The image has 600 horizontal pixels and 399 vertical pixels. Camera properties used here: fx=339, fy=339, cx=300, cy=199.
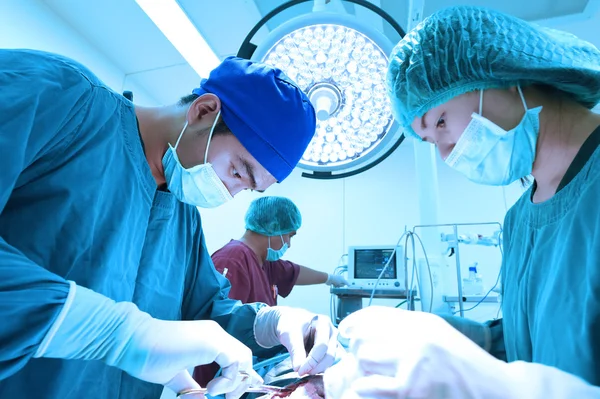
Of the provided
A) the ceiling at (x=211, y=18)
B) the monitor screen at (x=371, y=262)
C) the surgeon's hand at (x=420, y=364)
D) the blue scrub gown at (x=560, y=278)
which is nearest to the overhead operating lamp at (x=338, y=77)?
the blue scrub gown at (x=560, y=278)

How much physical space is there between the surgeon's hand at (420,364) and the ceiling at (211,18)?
1.64 meters

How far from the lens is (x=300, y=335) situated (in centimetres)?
100

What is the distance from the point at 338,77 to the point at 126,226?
0.63m

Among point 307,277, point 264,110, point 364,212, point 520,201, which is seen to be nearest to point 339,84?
point 264,110

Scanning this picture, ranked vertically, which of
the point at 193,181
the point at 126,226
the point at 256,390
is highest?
the point at 193,181

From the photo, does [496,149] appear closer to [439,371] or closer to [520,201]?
[520,201]

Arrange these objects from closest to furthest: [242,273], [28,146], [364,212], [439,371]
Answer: [439,371]
[28,146]
[242,273]
[364,212]

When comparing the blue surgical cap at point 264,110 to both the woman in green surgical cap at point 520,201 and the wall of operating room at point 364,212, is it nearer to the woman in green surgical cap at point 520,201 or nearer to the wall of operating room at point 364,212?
the woman in green surgical cap at point 520,201

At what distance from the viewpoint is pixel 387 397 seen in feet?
1.54

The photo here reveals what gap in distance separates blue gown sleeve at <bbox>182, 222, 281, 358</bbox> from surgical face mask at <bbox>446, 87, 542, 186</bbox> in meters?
0.79

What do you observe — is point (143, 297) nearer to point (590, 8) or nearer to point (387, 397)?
point (387, 397)

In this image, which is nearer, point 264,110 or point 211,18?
point 264,110

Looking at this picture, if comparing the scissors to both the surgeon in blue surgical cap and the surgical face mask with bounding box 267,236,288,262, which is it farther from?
the surgical face mask with bounding box 267,236,288,262

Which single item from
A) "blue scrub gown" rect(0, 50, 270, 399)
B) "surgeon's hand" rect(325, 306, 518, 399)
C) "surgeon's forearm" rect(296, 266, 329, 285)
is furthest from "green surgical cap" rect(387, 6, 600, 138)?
"surgeon's forearm" rect(296, 266, 329, 285)
